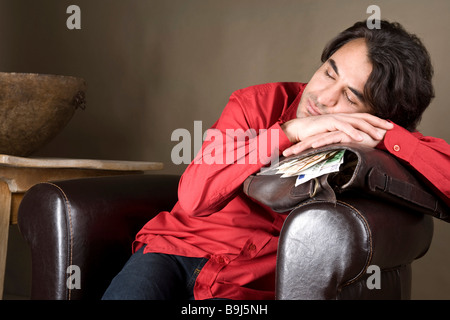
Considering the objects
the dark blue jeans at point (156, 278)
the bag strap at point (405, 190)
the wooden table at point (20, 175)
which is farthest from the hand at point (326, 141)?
the wooden table at point (20, 175)

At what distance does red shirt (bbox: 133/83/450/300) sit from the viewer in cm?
134

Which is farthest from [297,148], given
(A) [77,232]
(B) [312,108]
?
(A) [77,232]

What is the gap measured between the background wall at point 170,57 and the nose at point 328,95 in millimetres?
1027

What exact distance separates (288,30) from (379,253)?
1736 mm

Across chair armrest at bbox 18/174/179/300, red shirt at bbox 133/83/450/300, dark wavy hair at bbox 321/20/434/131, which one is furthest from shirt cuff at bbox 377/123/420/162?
chair armrest at bbox 18/174/179/300

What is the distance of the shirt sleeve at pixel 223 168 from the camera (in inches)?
53.5

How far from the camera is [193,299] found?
1.46 meters

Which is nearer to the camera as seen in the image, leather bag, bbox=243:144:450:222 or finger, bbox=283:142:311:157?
leather bag, bbox=243:144:450:222

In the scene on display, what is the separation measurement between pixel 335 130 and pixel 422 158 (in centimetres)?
21

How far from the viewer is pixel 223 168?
139cm

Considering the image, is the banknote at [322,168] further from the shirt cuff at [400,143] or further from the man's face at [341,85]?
the man's face at [341,85]

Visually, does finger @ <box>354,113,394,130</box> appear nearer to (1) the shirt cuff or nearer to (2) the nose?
(1) the shirt cuff

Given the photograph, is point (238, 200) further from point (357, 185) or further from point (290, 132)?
point (357, 185)

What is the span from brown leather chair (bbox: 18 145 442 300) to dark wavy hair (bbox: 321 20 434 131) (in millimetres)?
324
